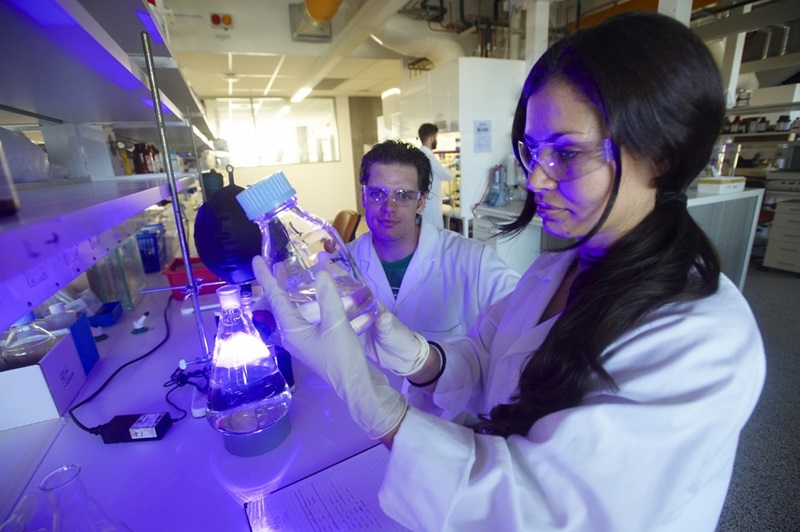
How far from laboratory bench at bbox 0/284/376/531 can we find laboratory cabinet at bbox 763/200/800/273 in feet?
17.3

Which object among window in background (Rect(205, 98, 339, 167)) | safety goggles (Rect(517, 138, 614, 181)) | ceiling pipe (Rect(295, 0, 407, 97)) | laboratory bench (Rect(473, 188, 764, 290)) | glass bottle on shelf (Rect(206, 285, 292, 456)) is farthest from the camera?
window in background (Rect(205, 98, 339, 167))

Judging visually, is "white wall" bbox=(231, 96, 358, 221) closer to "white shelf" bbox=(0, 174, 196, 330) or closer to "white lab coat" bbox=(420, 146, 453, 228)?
"white lab coat" bbox=(420, 146, 453, 228)

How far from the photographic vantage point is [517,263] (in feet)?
11.7

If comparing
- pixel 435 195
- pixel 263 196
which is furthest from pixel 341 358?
pixel 435 195

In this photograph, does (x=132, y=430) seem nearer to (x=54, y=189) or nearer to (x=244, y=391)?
(x=244, y=391)

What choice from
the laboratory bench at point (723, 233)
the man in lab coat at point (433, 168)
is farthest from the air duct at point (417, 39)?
the laboratory bench at point (723, 233)

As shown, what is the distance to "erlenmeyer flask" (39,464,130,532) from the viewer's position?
0.56 metres

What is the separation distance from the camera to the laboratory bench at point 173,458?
2.42ft

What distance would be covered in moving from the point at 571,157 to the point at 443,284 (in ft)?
3.27

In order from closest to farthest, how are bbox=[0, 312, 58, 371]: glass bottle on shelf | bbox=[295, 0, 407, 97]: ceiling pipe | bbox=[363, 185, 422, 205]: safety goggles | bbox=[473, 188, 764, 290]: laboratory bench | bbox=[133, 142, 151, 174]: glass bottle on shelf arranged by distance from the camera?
bbox=[0, 312, 58, 371]: glass bottle on shelf < bbox=[363, 185, 422, 205]: safety goggles < bbox=[133, 142, 151, 174]: glass bottle on shelf < bbox=[295, 0, 407, 97]: ceiling pipe < bbox=[473, 188, 764, 290]: laboratory bench

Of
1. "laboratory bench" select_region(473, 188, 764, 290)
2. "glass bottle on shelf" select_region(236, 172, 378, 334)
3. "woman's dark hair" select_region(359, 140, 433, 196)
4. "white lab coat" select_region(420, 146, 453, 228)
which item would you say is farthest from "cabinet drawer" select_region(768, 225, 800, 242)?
"glass bottle on shelf" select_region(236, 172, 378, 334)

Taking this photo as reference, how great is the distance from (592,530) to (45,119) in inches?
75.4

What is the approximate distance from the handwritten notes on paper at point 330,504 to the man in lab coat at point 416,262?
2.48ft

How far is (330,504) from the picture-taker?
0.73 meters
